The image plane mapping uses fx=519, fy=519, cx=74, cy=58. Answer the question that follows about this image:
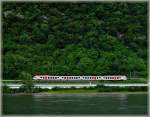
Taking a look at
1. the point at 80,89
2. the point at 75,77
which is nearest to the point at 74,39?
the point at 75,77

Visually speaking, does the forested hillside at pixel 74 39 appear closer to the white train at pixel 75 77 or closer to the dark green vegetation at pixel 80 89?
the white train at pixel 75 77

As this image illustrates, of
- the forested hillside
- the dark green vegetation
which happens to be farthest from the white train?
the dark green vegetation

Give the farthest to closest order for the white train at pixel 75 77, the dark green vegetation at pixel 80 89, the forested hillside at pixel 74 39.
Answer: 1. the forested hillside at pixel 74 39
2. the white train at pixel 75 77
3. the dark green vegetation at pixel 80 89

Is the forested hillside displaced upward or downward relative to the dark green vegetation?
upward

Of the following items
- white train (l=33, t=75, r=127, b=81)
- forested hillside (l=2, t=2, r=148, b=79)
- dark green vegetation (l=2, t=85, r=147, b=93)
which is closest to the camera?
dark green vegetation (l=2, t=85, r=147, b=93)

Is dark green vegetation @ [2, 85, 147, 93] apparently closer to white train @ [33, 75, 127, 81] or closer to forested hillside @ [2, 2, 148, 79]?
white train @ [33, 75, 127, 81]

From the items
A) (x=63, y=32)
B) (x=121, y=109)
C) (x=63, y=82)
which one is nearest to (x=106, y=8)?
(x=63, y=32)

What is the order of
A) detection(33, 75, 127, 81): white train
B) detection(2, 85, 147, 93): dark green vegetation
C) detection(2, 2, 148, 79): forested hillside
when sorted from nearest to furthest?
detection(2, 85, 147, 93): dark green vegetation → detection(33, 75, 127, 81): white train → detection(2, 2, 148, 79): forested hillside

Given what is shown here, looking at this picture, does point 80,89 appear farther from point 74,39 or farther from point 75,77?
point 74,39

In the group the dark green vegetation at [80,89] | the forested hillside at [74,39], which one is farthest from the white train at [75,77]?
the dark green vegetation at [80,89]
